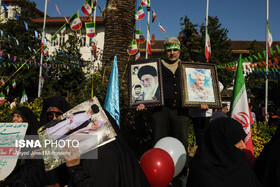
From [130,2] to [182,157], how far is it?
17.1 ft

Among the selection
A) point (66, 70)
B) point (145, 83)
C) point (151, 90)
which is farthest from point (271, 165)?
point (66, 70)

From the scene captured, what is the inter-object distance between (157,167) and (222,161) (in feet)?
3.82

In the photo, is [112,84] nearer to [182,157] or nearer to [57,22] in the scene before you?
[182,157]

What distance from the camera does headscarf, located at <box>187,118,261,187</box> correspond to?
8.14ft

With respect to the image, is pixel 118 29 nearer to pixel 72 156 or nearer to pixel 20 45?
pixel 72 156

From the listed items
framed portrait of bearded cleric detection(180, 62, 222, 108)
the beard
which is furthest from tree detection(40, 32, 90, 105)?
framed portrait of bearded cleric detection(180, 62, 222, 108)

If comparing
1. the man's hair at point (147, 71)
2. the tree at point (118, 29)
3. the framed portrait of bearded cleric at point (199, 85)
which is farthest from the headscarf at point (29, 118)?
the tree at point (118, 29)

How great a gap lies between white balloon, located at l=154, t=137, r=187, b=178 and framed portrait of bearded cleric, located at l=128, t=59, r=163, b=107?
619mm

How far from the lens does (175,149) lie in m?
4.05

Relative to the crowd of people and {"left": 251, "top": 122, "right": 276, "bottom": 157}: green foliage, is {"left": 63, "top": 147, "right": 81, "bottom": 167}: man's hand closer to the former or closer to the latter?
the crowd of people

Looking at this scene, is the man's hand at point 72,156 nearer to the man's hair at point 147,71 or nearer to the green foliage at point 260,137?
the man's hair at point 147,71

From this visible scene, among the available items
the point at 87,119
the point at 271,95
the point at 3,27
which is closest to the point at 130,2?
the point at 87,119

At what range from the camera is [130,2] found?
25.1 ft

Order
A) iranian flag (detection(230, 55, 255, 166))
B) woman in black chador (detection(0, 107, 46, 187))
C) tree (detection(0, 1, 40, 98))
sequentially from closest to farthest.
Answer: woman in black chador (detection(0, 107, 46, 187)) < iranian flag (detection(230, 55, 255, 166)) < tree (detection(0, 1, 40, 98))
